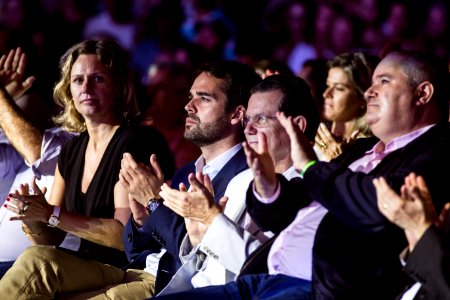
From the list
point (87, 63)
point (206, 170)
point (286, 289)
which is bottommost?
point (286, 289)

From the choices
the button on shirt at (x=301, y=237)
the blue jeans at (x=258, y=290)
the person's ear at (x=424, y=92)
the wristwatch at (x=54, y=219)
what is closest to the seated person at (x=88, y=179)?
the wristwatch at (x=54, y=219)

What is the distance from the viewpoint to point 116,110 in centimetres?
440

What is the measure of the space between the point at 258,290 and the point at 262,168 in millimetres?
390

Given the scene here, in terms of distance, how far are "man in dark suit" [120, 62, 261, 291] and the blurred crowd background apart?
3.36 m

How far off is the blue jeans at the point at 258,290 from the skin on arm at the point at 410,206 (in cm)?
44

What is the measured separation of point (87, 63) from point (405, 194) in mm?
2073

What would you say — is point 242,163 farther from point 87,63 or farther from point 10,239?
point 10,239

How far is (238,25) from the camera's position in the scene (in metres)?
8.44

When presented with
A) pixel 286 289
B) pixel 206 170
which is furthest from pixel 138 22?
pixel 286 289

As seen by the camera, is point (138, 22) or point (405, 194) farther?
point (138, 22)

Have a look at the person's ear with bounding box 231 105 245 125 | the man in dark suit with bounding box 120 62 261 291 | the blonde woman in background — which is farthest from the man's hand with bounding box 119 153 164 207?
the blonde woman in background

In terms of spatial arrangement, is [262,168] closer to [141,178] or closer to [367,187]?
[367,187]

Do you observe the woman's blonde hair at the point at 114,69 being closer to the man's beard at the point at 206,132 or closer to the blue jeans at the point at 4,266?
the man's beard at the point at 206,132

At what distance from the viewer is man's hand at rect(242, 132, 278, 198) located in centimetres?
310
